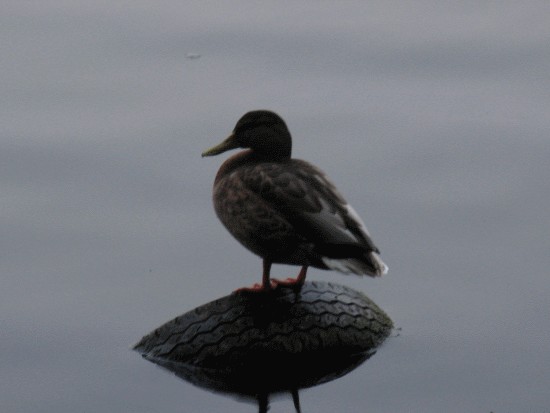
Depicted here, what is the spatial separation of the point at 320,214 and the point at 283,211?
17cm

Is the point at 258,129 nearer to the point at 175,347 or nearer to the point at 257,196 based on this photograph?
the point at 257,196

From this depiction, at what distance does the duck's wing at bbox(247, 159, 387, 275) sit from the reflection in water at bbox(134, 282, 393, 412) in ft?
1.67

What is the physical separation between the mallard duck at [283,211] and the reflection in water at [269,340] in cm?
15

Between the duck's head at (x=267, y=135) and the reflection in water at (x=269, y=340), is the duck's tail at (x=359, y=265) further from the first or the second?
the duck's head at (x=267, y=135)

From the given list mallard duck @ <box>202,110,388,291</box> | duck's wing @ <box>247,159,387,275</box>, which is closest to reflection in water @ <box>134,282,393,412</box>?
mallard duck @ <box>202,110,388,291</box>

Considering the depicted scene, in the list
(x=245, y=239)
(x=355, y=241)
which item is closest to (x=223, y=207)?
(x=245, y=239)

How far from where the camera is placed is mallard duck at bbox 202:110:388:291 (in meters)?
8.52

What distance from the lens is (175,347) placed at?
893 cm

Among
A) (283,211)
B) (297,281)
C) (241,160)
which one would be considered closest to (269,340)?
(297,281)

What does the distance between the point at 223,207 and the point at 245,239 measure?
22 cm

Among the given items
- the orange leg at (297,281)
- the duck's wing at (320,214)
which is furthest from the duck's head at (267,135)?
the orange leg at (297,281)

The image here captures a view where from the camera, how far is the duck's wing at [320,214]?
8.50m

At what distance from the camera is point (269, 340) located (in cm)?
880

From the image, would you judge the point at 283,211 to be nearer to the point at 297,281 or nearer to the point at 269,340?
the point at 297,281
